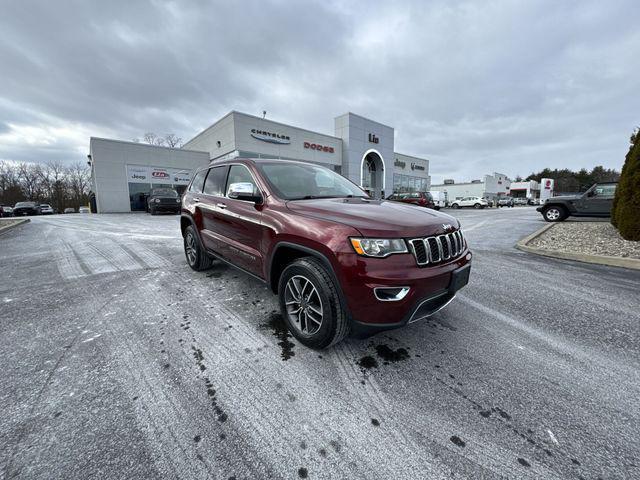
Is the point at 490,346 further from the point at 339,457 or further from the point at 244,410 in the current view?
the point at 244,410

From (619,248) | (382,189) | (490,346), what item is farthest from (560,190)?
(490,346)

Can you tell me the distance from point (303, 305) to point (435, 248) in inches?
Result: 48.0

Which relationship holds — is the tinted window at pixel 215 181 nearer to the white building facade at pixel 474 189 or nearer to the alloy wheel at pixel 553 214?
the alloy wheel at pixel 553 214

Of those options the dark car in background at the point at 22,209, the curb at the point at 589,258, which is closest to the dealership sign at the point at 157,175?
the dark car in background at the point at 22,209

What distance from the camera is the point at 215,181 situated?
415cm

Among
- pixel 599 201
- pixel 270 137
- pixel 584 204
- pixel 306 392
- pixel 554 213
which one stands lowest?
pixel 306 392

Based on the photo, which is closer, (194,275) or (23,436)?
(23,436)

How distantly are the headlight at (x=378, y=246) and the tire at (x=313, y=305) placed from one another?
36 centimetres

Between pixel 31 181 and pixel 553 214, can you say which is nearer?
pixel 553 214

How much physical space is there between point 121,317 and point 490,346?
3.79 m

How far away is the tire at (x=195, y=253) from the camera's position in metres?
4.59

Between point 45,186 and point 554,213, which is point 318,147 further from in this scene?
point 45,186

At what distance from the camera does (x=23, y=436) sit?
1.61 m

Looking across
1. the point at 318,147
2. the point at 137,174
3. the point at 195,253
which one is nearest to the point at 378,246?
the point at 195,253
